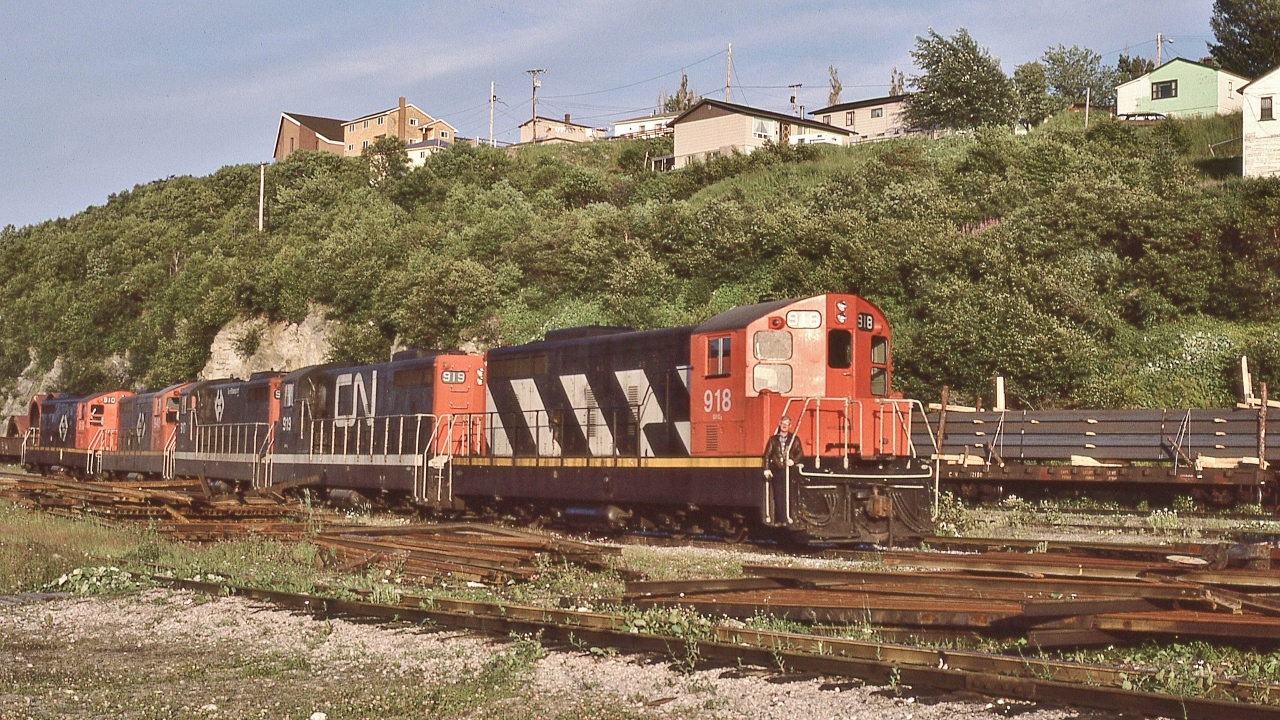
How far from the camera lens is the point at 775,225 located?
3775 centimetres

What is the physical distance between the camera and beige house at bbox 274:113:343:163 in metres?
112

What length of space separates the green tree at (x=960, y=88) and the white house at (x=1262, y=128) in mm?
18843

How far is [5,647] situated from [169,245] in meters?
64.1

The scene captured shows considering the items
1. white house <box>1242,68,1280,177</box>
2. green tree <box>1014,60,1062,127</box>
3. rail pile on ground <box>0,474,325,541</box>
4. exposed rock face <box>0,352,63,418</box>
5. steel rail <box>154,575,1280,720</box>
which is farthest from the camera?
green tree <box>1014,60,1062,127</box>

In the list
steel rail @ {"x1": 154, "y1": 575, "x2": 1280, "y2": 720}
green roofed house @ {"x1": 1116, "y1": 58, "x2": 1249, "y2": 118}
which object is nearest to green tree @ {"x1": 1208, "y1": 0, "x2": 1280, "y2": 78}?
green roofed house @ {"x1": 1116, "y1": 58, "x2": 1249, "y2": 118}

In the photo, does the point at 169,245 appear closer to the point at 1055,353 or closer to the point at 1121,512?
the point at 1055,353

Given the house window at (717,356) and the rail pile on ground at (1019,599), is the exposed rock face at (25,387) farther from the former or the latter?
the rail pile on ground at (1019,599)

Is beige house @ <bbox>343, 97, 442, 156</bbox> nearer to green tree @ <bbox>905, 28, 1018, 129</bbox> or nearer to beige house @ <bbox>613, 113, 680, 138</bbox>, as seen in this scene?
beige house @ <bbox>613, 113, 680, 138</bbox>

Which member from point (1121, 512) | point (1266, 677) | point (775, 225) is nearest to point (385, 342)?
point (775, 225)

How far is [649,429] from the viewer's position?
57.6ft

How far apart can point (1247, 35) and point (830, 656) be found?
2860 inches

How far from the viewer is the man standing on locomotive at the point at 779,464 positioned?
14875 mm

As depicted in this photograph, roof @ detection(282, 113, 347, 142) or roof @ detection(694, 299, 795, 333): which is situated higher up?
roof @ detection(282, 113, 347, 142)

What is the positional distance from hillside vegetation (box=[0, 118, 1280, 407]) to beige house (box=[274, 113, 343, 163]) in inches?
1764
